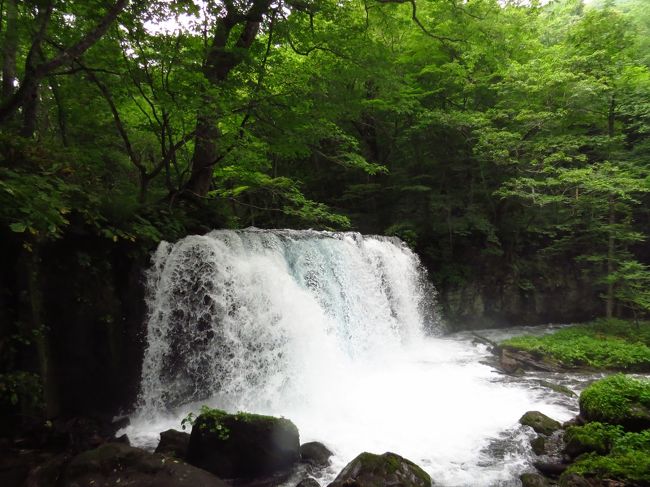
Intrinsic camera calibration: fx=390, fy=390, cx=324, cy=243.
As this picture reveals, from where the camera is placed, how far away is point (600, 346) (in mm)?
9797

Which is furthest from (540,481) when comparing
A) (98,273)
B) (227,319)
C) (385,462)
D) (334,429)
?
(98,273)

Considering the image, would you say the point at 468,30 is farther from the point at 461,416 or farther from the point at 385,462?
the point at 385,462

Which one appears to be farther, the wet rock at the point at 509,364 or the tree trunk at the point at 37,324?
the wet rock at the point at 509,364

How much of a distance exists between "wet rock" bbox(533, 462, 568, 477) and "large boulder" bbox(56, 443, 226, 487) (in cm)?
366

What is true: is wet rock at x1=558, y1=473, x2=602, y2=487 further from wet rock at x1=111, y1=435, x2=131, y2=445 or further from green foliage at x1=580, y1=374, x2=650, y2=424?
wet rock at x1=111, y1=435, x2=131, y2=445

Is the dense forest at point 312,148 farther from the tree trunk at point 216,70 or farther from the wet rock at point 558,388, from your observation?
the wet rock at point 558,388

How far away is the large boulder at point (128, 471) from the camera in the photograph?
376cm

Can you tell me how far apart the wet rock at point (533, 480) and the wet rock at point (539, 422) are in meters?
1.27

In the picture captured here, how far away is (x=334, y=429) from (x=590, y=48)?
13756mm

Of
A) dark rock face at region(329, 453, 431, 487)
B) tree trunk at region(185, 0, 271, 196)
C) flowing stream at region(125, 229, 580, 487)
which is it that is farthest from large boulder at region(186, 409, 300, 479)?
tree trunk at region(185, 0, 271, 196)

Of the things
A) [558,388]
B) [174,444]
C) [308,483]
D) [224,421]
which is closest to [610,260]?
[558,388]

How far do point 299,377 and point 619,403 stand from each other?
15.5 ft

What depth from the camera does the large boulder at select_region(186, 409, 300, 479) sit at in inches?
179

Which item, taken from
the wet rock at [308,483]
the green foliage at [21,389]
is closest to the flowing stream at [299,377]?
the wet rock at [308,483]
